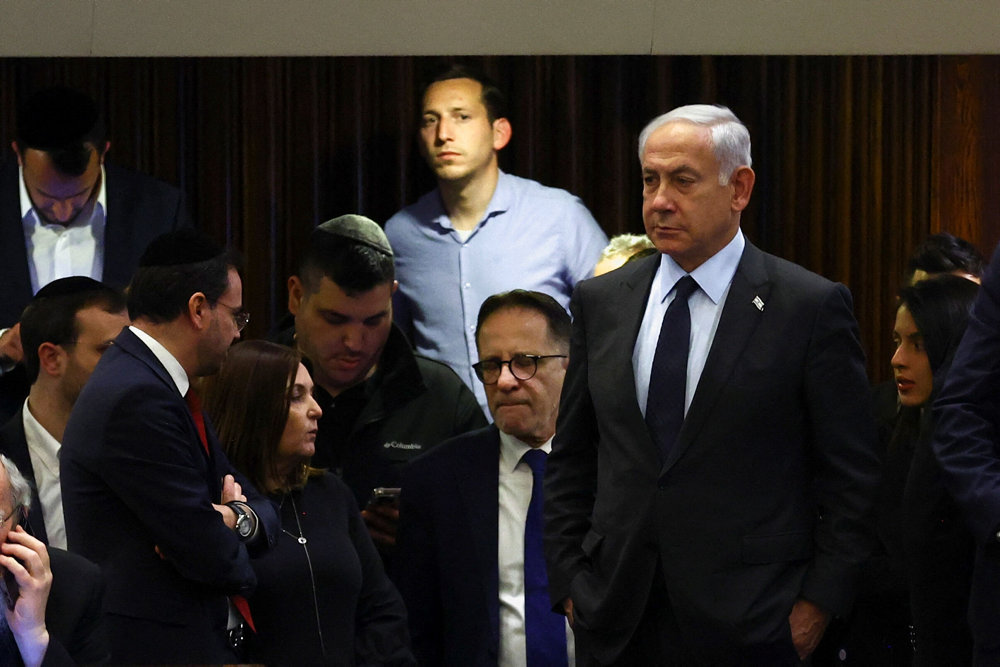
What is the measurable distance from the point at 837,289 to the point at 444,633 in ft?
4.50

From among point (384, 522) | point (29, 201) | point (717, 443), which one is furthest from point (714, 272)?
point (29, 201)

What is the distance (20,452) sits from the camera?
144 inches

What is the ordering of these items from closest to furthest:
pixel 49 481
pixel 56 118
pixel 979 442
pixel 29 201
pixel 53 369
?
1. pixel 979 442
2. pixel 49 481
3. pixel 53 369
4. pixel 29 201
5. pixel 56 118

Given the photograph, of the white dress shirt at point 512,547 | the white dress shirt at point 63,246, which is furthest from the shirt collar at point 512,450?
the white dress shirt at point 63,246

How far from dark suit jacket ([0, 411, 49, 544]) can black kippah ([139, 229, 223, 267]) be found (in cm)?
68

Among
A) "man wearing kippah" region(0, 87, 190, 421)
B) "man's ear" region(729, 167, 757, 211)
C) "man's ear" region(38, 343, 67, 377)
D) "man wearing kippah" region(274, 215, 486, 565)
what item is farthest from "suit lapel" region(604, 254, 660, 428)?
"man wearing kippah" region(0, 87, 190, 421)

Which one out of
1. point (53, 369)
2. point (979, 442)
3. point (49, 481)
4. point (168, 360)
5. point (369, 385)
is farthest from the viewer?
point (369, 385)

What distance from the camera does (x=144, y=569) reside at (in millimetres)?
2980

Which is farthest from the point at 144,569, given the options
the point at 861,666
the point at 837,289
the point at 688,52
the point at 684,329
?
the point at 688,52

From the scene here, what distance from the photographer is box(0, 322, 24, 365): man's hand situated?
4.18 metres

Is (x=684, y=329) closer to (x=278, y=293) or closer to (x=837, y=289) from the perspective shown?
(x=837, y=289)

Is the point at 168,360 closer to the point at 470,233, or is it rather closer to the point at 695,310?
the point at 695,310

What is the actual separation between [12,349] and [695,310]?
7.43ft

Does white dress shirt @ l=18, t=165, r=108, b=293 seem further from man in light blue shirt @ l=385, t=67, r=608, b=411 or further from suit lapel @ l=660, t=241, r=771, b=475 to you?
suit lapel @ l=660, t=241, r=771, b=475
